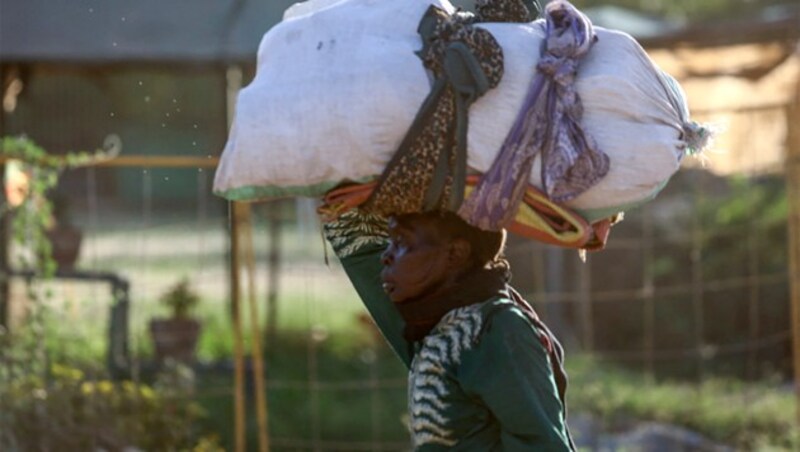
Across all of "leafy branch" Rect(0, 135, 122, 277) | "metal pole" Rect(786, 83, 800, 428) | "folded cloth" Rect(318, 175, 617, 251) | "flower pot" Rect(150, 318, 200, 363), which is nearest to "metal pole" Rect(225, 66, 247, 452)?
"leafy branch" Rect(0, 135, 122, 277)

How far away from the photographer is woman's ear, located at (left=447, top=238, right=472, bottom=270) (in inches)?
115

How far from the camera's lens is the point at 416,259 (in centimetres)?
293

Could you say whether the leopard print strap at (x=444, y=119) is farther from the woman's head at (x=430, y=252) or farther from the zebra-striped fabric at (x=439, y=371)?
the zebra-striped fabric at (x=439, y=371)

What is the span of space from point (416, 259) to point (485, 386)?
27 cm

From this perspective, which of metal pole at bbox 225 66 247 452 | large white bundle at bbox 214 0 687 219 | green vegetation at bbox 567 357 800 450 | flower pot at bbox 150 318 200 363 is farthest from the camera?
flower pot at bbox 150 318 200 363

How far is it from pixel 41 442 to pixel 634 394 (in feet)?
13.7

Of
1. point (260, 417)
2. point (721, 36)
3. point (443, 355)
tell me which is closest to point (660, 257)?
point (721, 36)

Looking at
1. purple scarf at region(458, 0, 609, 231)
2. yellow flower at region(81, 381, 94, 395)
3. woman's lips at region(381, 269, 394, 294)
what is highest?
purple scarf at region(458, 0, 609, 231)

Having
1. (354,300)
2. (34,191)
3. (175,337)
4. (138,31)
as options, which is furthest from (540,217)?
(354,300)

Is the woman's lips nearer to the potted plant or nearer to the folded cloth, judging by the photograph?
the folded cloth

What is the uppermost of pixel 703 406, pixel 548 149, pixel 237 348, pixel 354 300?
pixel 548 149

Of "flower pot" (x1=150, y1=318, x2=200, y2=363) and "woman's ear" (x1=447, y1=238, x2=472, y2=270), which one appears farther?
"flower pot" (x1=150, y1=318, x2=200, y2=363)

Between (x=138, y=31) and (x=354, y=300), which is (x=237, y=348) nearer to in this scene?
(x=138, y=31)

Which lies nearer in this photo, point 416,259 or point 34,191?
point 416,259
